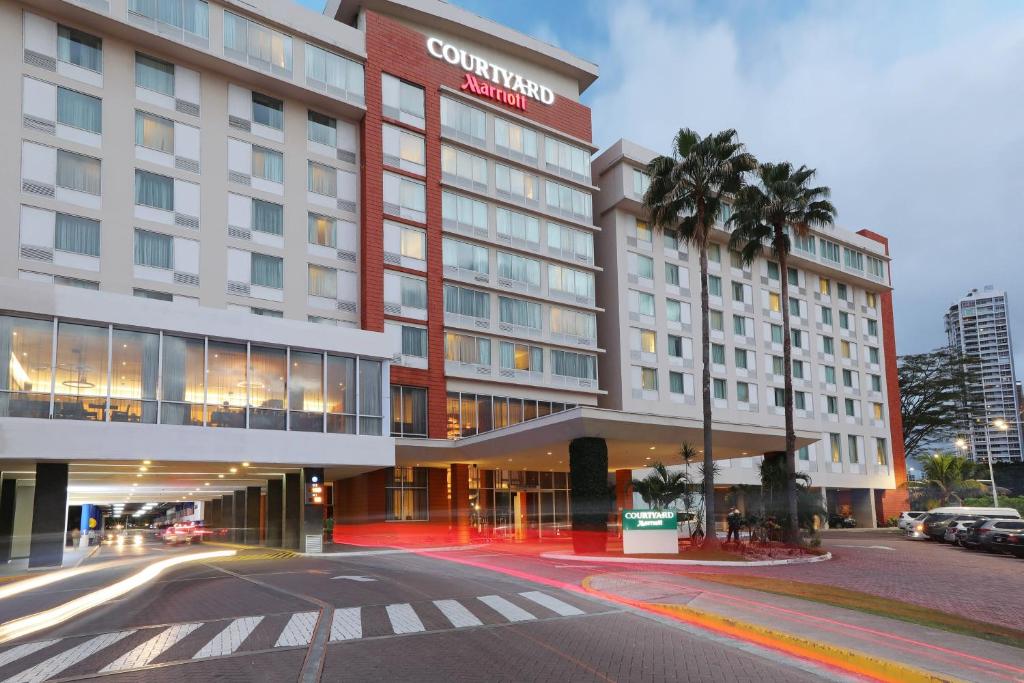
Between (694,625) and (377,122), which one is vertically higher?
(377,122)

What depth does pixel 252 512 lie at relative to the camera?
5428cm

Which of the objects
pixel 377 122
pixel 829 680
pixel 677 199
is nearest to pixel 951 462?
pixel 677 199

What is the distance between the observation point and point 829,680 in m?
10.3

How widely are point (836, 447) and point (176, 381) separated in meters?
57.4

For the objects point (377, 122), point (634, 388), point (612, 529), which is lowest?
point (612, 529)

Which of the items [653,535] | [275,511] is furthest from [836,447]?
[275,511]

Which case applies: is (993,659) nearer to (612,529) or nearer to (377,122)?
(612,529)

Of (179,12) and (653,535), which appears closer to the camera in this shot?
(653,535)

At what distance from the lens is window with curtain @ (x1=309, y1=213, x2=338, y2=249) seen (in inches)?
1775

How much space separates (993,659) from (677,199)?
2681 cm

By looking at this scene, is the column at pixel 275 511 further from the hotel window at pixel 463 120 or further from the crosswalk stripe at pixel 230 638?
the crosswalk stripe at pixel 230 638

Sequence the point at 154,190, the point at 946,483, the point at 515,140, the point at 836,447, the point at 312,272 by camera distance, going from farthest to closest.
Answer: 1. the point at 946,483
2. the point at 836,447
3. the point at 515,140
4. the point at 312,272
5. the point at 154,190

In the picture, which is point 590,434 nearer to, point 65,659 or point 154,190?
point 154,190

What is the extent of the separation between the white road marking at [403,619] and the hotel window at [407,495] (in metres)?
28.6
